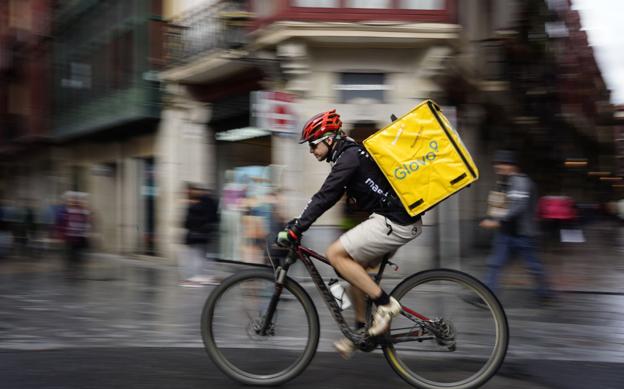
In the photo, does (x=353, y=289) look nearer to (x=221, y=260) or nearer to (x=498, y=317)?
(x=498, y=317)

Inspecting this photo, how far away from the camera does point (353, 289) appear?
4.77m

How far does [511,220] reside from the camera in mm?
8711

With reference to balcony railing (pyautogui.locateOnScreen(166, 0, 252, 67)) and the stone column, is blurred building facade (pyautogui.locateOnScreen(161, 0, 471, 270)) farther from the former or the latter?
the stone column

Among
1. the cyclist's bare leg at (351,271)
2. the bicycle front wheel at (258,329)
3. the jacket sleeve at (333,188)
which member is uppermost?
the jacket sleeve at (333,188)

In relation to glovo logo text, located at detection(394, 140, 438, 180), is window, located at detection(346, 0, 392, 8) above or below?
above

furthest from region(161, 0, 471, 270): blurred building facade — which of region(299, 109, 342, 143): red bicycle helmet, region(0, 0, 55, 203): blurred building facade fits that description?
region(0, 0, 55, 203): blurred building facade

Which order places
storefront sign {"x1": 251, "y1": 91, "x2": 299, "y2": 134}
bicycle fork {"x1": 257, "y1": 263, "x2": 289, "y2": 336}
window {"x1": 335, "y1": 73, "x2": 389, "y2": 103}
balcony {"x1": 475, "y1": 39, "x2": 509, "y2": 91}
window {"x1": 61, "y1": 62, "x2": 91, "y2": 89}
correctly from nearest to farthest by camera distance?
bicycle fork {"x1": 257, "y1": 263, "x2": 289, "y2": 336}
storefront sign {"x1": 251, "y1": 91, "x2": 299, "y2": 134}
window {"x1": 335, "y1": 73, "x2": 389, "y2": 103}
balcony {"x1": 475, "y1": 39, "x2": 509, "y2": 91}
window {"x1": 61, "y1": 62, "x2": 91, "y2": 89}

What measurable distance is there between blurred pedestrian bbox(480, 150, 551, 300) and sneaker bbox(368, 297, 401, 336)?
4327mm

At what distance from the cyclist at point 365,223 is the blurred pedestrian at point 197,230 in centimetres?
708

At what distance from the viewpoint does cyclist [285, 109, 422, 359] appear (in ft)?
14.8

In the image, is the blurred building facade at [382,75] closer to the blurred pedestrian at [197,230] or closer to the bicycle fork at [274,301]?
the blurred pedestrian at [197,230]

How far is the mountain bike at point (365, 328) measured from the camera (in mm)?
4539

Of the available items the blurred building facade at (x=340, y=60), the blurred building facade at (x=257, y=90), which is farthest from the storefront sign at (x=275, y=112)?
the blurred building facade at (x=340, y=60)

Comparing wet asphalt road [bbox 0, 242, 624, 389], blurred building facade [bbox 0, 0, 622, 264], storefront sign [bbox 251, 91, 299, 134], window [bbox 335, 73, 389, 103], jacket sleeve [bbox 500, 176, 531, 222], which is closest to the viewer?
wet asphalt road [bbox 0, 242, 624, 389]
